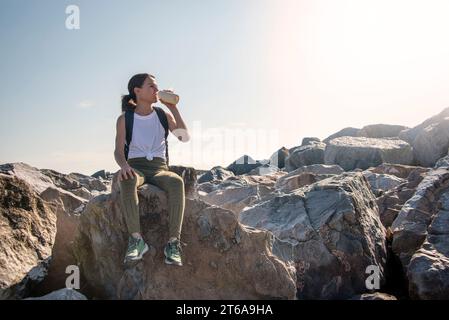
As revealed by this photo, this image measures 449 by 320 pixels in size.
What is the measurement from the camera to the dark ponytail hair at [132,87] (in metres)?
6.14

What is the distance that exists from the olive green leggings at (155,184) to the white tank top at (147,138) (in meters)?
0.09

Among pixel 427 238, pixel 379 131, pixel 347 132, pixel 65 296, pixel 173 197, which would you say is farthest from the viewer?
pixel 347 132

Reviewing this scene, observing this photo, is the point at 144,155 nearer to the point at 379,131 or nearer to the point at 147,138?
the point at 147,138

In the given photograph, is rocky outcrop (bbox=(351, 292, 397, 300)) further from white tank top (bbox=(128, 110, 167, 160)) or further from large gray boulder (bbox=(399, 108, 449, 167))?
large gray boulder (bbox=(399, 108, 449, 167))

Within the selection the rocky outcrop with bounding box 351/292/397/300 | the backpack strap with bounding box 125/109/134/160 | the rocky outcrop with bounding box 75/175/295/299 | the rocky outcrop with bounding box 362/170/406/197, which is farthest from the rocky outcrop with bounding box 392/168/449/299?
the rocky outcrop with bounding box 362/170/406/197

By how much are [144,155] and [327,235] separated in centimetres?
326

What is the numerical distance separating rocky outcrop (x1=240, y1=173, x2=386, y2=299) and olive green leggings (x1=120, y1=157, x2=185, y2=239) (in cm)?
183

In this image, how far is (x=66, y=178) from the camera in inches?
637

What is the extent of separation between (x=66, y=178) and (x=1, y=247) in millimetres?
11108

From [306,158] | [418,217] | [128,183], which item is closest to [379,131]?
[306,158]

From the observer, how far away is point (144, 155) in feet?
19.4
